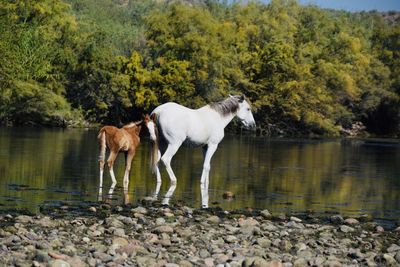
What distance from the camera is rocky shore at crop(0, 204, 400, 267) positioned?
10.1 meters

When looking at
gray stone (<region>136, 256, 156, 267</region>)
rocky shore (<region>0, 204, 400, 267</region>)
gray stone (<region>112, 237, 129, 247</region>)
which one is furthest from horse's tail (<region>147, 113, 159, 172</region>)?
gray stone (<region>136, 256, 156, 267</region>)

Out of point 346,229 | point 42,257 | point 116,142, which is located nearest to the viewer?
point 42,257

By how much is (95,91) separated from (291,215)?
179 ft

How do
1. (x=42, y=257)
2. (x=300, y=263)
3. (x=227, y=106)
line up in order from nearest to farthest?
(x=42, y=257), (x=300, y=263), (x=227, y=106)

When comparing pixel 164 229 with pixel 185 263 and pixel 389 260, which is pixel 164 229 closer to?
pixel 185 263

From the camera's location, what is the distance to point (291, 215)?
15273 millimetres

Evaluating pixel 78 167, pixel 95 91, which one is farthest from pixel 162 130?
pixel 95 91

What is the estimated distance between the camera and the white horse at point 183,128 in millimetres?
19641

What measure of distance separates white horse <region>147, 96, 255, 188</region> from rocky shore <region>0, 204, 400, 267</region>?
16.2 feet

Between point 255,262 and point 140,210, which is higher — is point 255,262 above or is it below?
below

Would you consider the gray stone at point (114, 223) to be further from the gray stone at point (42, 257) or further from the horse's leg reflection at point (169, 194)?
the horse's leg reflection at point (169, 194)

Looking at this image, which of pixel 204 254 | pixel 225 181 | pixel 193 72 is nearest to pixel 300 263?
pixel 204 254

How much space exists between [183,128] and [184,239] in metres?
8.20

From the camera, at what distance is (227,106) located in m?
21.0
